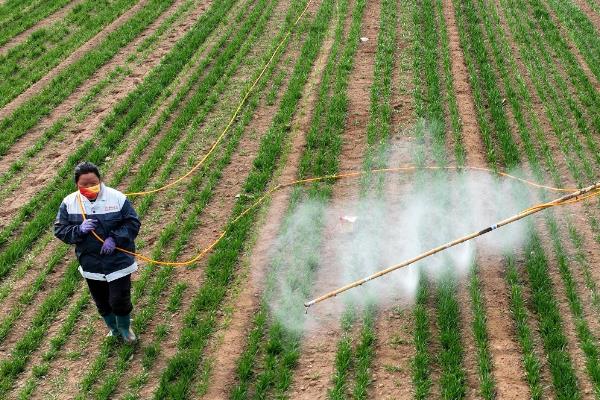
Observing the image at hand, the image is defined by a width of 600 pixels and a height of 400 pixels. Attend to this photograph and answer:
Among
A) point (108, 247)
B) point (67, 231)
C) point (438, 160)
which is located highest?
point (67, 231)

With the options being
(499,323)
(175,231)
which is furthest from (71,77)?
(499,323)

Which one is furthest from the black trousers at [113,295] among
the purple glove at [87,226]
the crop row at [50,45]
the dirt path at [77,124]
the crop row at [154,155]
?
the crop row at [50,45]

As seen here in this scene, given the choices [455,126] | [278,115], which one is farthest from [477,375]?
[278,115]

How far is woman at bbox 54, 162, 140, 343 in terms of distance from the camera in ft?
20.5

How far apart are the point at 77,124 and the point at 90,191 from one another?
5.79 meters

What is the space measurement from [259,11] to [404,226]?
922 centimetres

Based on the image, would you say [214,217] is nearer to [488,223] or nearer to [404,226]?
[404,226]

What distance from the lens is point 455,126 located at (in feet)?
34.8

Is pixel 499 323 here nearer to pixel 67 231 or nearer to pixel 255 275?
pixel 255 275

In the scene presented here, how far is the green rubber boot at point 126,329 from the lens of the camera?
670cm

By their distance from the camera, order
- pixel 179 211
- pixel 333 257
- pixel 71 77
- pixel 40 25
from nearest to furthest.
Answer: pixel 333 257 → pixel 179 211 → pixel 71 77 → pixel 40 25

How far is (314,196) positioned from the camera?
9.17 meters

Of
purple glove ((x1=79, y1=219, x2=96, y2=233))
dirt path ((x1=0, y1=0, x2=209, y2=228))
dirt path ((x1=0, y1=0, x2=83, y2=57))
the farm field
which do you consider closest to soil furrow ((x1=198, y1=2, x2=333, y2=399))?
the farm field

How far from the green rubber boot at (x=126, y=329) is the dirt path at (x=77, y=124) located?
11.4 feet
